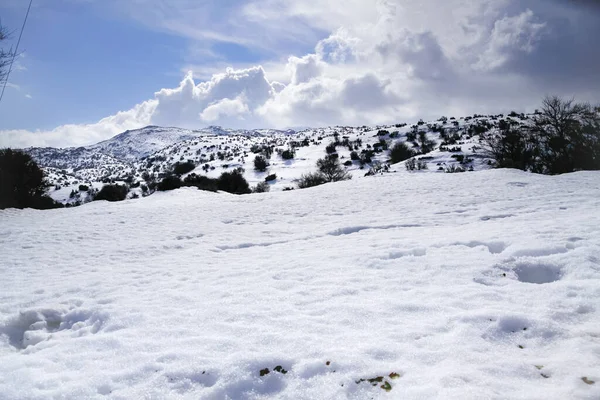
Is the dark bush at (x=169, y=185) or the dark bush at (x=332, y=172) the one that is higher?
the dark bush at (x=332, y=172)

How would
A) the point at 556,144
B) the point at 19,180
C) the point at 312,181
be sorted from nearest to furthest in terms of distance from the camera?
the point at 19,180
the point at 556,144
the point at 312,181

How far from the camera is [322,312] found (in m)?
4.38

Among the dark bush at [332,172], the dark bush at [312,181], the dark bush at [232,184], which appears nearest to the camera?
the dark bush at [232,184]

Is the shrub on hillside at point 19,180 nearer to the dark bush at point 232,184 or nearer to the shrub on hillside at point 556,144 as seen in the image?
the dark bush at point 232,184

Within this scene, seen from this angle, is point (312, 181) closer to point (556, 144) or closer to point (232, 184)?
point (232, 184)

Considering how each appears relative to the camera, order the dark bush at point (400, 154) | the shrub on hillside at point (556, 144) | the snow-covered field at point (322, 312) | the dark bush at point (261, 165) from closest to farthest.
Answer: the snow-covered field at point (322, 312) → the shrub on hillside at point (556, 144) → the dark bush at point (400, 154) → the dark bush at point (261, 165)

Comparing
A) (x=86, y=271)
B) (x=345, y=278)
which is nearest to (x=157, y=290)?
(x=86, y=271)

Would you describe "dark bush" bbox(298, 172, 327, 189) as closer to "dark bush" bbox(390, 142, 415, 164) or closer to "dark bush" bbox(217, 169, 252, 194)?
"dark bush" bbox(217, 169, 252, 194)

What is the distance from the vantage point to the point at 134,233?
11.6 meters

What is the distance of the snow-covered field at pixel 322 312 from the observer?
2953 mm

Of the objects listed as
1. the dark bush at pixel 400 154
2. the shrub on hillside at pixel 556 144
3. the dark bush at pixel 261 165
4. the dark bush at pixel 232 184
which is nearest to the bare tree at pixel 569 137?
the shrub on hillside at pixel 556 144

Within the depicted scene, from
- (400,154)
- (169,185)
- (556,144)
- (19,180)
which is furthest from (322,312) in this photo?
(400,154)

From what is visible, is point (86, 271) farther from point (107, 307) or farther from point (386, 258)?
point (386, 258)

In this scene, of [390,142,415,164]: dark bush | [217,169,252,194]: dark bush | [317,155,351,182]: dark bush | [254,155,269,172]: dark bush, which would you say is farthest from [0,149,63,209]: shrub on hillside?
[390,142,415,164]: dark bush
